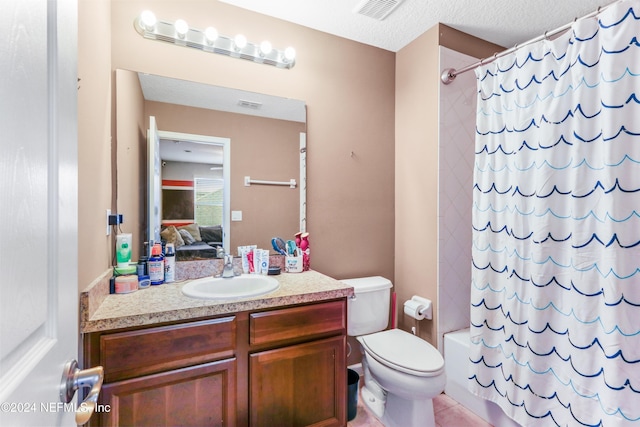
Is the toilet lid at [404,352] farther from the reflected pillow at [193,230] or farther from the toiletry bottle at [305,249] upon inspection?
the reflected pillow at [193,230]

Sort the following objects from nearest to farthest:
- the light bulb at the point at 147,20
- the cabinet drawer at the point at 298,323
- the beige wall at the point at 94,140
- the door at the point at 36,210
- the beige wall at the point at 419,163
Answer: the door at the point at 36,210
the beige wall at the point at 94,140
the cabinet drawer at the point at 298,323
the light bulb at the point at 147,20
the beige wall at the point at 419,163

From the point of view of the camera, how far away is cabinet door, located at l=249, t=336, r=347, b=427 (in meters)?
1.30

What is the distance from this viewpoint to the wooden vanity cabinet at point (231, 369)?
1081 millimetres

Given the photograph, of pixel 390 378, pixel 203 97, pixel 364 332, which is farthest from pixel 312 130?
pixel 390 378

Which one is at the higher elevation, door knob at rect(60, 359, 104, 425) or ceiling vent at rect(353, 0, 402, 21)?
ceiling vent at rect(353, 0, 402, 21)

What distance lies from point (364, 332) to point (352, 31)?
6.71 feet

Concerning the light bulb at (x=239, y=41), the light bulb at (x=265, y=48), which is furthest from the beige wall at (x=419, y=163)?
the light bulb at (x=239, y=41)

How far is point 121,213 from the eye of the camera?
4.95 feet

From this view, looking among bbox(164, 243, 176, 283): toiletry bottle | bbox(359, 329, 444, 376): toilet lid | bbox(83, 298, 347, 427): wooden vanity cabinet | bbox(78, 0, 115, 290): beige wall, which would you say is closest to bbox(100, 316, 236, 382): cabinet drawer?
bbox(83, 298, 347, 427): wooden vanity cabinet

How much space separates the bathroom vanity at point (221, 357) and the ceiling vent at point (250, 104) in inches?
43.8

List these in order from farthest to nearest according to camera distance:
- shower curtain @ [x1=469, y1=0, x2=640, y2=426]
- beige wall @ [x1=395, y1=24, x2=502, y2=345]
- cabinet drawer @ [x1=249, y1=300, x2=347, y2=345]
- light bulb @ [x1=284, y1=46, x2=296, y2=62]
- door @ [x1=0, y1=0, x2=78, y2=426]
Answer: beige wall @ [x1=395, y1=24, x2=502, y2=345], light bulb @ [x1=284, y1=46, x2=296, y2=62], cabinet drawer @ [x1=249, y1=300, x2=347, y2=345], shower curtain @ [x1=469, y1=0, x2=640, y2=426], door @ [x1=0, y1=0, x2=78, y2=426]

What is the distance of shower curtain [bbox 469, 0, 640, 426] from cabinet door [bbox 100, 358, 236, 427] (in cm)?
138

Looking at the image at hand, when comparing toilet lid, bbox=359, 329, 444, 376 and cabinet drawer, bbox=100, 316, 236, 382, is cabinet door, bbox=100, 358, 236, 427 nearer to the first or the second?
cabinet drawer, bbox=100, 316, 236, 382

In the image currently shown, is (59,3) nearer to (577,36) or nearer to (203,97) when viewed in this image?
(203,97)
